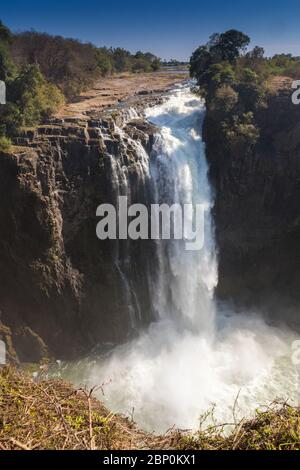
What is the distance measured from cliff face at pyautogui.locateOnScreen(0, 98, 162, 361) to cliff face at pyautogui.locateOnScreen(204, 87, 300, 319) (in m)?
4.55

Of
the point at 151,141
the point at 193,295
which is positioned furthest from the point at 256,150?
the point at 193,295

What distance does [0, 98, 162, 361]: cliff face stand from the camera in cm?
1473

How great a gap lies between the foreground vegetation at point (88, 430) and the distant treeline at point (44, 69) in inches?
500

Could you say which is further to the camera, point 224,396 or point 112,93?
point 112,93

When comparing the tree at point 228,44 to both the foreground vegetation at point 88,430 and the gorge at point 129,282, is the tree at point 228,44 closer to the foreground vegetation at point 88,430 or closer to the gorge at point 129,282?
the gorge at point 129,282

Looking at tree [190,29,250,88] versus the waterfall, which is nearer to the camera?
the waterfall

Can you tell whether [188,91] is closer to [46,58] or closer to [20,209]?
[46,58]

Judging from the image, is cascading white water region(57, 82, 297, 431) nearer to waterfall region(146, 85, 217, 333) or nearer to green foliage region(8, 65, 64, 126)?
waterfall region(146, 85, 217, 333)

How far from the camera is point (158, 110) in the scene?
842 inches

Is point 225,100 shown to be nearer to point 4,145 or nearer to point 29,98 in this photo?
point 29,98

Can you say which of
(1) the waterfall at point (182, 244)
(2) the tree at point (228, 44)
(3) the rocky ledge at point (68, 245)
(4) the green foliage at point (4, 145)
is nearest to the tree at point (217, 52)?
(2) the tree at point (228, 44)

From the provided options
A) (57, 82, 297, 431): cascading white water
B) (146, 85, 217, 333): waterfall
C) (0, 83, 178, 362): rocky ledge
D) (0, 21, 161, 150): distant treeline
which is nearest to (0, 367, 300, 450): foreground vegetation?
(57, 82, 297, 431): cascading white water
